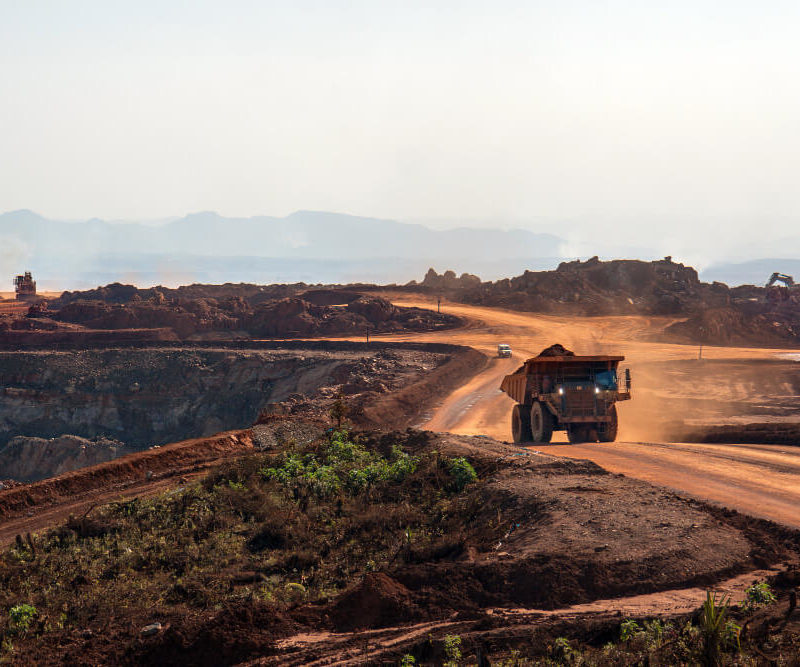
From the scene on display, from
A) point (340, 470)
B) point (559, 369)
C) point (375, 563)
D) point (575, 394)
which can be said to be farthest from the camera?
point (559, 369)

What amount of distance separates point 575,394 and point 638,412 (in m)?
12.9

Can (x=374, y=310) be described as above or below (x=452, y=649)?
above

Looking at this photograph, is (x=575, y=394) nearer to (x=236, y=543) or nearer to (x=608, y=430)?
(x=608, y=430)

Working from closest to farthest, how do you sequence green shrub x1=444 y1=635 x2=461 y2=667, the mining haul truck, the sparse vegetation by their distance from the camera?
green shrub x1=444 y1=635 x2=461 y2=667 → the sparse vegetation → the mining haul truck

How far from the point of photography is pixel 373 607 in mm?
8812

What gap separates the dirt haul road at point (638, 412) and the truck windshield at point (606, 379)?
1870 mm

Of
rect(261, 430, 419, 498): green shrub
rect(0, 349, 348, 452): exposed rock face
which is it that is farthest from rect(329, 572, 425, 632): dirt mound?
rect(0, 349, 348, 452): exposed rock face

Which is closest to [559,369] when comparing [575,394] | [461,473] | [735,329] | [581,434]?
[575,394]

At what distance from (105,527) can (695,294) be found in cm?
7238

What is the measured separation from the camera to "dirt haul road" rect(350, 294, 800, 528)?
15.0 metres

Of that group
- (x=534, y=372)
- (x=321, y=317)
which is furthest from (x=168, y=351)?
(x=534, y=372)

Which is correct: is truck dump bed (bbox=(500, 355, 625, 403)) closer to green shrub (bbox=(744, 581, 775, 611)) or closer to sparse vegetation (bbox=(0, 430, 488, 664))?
sparse vegetation (bbox=(0, 430, 488, 664))

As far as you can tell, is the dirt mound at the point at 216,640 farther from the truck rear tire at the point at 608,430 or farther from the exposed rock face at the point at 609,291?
the exposed rock face at the point at 609,291

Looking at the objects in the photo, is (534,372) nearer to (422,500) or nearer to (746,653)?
(422,500)
